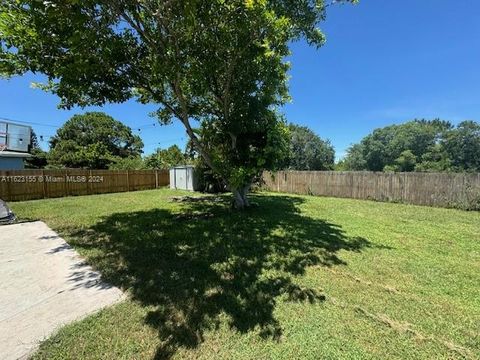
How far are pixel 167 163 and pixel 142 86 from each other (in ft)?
63.2

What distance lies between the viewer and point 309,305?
320 centimetres

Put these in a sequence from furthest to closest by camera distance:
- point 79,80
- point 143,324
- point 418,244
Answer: point 79,80 < point 418,244 < point 143,324

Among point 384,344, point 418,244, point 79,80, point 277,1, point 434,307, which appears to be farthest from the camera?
point 79,80

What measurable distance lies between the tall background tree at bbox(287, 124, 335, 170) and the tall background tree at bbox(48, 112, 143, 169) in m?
22.3

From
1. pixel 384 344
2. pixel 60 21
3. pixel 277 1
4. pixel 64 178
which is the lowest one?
pixel 384 344

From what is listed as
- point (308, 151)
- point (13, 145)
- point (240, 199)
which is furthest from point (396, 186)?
point (308, 151)

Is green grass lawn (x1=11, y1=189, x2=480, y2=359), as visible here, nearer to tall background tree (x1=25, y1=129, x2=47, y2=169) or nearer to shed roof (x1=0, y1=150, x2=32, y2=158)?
shed roof (x1=0, y1=150, x2=32, y2=158)

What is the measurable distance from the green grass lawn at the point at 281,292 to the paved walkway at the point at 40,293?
216mm

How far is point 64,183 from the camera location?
1461cm

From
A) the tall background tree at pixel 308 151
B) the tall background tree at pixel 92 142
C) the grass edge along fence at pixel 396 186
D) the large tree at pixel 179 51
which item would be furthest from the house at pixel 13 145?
the tall background tree at pixel 308 151

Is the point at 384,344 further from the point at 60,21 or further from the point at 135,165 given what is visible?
the point at 135,165

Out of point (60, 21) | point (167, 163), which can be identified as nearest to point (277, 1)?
point (60, 21)

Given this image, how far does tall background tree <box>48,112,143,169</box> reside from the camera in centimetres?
2788

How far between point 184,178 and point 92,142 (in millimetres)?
19999
